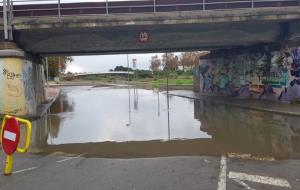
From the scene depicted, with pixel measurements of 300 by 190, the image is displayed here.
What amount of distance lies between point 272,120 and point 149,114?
6.63 meters

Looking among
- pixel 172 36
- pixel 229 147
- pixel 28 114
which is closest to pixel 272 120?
pixel 229 147

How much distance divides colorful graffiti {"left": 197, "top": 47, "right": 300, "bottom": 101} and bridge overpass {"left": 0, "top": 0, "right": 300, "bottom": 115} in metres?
0.88

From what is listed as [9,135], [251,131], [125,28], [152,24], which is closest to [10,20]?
[125,28]

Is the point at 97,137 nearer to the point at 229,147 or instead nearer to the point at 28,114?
the point at 229,147

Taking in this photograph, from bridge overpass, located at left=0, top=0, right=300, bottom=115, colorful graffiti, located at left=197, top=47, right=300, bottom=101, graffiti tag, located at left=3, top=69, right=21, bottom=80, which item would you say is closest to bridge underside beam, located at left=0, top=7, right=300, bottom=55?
bridge overpass, located at left=0, top=0, right=300, bottom=115

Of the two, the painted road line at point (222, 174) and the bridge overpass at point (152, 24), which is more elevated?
the bridge overpass at point (152, 24)

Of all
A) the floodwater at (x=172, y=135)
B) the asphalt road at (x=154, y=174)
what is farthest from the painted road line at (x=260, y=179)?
the floodwater at (x=172, y=135)

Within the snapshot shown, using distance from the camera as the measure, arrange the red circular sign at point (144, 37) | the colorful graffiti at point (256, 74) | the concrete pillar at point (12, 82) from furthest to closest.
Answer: the red circular sign at point (144, 37) < the colorful graffiti at point (256, 74) < the concrete pillar at point (12, 82)

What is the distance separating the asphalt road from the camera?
751 cm

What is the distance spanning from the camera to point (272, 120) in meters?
17.6

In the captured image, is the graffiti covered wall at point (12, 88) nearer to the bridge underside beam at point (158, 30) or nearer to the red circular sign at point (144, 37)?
the bridge underside beam at point (158, 30)

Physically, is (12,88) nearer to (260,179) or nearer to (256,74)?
(256,74)


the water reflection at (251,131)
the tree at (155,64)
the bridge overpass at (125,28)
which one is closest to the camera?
the water reflection at (251,131)

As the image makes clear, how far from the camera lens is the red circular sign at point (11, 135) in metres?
8.17
